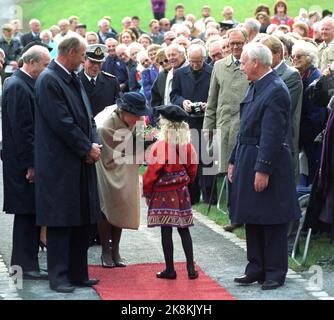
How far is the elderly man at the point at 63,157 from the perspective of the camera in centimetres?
977

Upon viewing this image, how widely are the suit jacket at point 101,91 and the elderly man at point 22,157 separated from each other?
226 centimetres

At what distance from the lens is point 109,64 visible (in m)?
20.8

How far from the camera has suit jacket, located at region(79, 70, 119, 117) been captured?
1283cm

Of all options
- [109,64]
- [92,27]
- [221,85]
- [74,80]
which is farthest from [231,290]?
[92,27]

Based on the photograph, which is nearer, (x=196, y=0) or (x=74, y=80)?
(x=74, y=80)

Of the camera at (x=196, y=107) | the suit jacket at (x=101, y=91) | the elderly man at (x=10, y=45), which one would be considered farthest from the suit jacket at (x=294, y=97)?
the elderly man at (x=10, y=45)

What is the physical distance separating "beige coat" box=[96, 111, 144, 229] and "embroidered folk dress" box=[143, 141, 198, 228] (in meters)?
0.61

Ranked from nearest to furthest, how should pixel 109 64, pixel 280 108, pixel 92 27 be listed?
pixel 280 108 → pixel 109 64 → pixel 92 27

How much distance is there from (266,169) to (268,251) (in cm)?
83

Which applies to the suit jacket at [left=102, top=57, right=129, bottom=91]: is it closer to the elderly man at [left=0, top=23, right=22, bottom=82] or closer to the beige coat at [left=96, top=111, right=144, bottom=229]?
the elderly man at [left=0, top=23, right=22, bottom=82]

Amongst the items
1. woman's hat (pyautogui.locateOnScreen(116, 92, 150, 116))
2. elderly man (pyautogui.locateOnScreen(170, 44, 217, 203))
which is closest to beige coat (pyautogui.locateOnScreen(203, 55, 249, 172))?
elderly man (pyautogui.locateOnScreen(170, 44, 217, 203))

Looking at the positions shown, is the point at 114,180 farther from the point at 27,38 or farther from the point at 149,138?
the point at 27,38

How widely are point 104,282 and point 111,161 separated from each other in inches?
52.5

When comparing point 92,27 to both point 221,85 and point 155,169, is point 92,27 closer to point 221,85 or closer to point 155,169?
point 221,85
